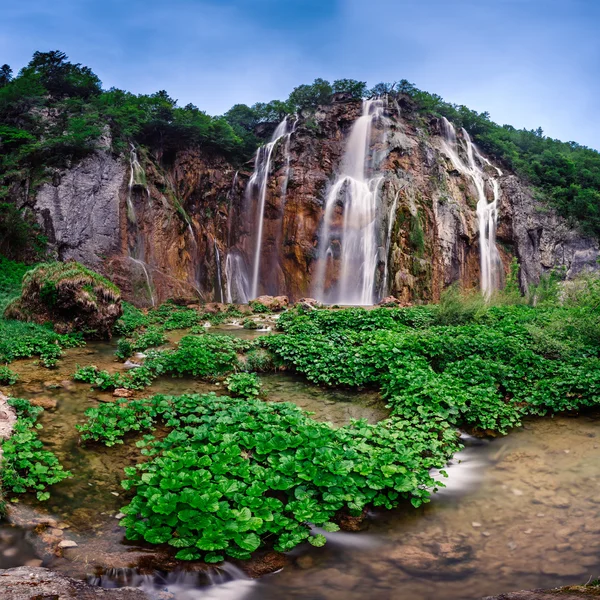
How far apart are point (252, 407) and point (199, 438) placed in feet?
3.47

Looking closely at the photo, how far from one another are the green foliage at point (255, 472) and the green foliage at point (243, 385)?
4.25 ft

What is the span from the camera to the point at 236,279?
2273cm

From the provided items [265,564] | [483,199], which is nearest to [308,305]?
[265,564]

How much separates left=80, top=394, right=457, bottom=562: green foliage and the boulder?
5.84 m

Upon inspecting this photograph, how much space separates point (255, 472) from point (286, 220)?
19.6m

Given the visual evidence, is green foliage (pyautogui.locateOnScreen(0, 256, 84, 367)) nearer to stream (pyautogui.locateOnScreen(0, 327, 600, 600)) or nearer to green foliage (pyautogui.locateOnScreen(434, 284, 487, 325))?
stream (pyautogui.locateOnScreen(0, 327, 600, 600))

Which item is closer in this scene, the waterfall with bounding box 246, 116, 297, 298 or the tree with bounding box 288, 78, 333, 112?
the waterfall with bounding box 246, 116, 297, 298

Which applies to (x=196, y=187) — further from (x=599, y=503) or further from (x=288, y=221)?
(x=599, y=503)

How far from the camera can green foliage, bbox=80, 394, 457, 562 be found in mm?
3379

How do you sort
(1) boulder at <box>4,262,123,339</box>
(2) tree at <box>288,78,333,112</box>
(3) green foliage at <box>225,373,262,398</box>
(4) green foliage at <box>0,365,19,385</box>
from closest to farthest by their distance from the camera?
(4) green foliage at <box>0,365,19,385</box>, (3) green foliage at <box>225,373,262,398</box>, (1) boulder at <box>4,262,123,339</box>, (2) tree at <box>288,78,333,112</box>

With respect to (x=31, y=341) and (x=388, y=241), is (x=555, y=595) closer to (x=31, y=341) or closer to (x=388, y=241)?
(x=31, y=341)

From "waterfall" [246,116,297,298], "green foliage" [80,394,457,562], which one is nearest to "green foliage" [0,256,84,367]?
"green foliage" [80,394,457,562]

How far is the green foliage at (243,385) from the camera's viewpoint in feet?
23.4

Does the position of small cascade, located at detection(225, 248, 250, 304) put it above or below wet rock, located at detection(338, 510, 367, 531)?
above
